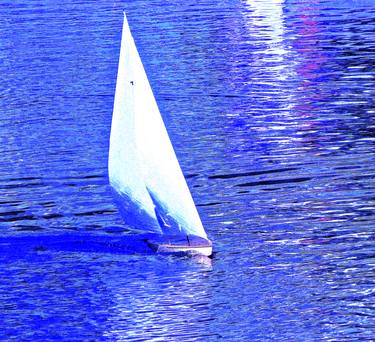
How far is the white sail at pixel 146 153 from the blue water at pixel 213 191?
108 cm

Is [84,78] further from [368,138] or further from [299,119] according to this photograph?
[368,138]

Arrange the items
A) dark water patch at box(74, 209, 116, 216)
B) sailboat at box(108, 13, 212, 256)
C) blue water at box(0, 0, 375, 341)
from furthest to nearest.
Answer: dark water patch at box(74, 209, 116, 216)
sailboat at box(108, 13, 212, 256)
blue water at box(0, 0, 375, 341)

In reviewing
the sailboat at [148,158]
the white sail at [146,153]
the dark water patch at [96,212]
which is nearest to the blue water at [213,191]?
the dark water patch at [96,212]

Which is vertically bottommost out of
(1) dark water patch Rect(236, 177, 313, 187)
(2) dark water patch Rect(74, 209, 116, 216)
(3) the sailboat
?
(1) dark water patch Rect(236, 177, 313, 187)

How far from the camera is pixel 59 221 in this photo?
114 feet

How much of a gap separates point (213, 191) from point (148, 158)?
676 cm

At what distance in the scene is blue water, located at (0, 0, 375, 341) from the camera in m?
27.8

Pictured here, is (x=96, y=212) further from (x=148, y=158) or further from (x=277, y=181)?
(x=277, y=181)

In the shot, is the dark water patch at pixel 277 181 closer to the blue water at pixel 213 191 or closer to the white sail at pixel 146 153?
the blue water at pixel 213 191

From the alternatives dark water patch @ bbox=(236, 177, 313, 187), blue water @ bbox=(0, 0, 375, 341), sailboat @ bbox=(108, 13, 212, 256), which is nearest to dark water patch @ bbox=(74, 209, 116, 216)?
blue water @ bbox=(0, 0, 375, 341)

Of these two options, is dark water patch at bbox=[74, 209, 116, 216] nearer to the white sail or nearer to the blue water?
the blue water

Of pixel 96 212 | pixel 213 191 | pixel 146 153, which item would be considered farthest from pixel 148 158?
pixel 213 191

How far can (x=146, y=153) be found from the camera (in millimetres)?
30938

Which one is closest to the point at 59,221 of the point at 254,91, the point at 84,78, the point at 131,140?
the point at 131,140
